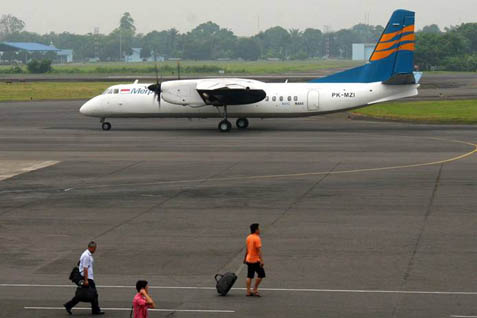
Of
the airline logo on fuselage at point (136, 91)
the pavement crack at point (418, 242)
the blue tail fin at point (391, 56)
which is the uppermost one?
the blue tail fin at point (391, 56)

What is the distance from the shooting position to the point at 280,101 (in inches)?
2296

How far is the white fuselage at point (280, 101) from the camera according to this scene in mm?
57562

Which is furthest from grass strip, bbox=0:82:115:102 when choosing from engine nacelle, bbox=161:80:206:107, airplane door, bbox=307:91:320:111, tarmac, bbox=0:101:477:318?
airplane door, bbox=307:91:320:111

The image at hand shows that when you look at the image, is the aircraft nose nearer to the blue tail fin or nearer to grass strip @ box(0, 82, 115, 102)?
the blue tail fin

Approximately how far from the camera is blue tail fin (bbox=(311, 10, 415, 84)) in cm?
5806

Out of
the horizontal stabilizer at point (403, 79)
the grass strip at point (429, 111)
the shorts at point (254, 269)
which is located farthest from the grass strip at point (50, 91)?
the shorts at point (254, 269)

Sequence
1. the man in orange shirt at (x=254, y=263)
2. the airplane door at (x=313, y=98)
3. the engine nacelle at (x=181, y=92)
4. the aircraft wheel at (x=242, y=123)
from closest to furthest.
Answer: the man in orange shirt at (x=254, y=263)
the airplane door at (x=313, y=98)
the engine nacelle at (x=181, y=92)
the aircraft wheel at (x=242, y=123)

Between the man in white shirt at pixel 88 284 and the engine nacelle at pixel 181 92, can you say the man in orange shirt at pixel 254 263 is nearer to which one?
the man in white shirt at pixel 88 284

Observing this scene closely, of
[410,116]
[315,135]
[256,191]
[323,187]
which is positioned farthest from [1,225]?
[410,116]

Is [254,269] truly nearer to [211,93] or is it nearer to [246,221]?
[246,221]

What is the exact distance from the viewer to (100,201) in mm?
33156

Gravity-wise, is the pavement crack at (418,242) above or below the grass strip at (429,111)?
below

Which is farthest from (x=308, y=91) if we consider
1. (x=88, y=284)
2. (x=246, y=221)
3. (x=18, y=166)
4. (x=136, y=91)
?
(x=88, y=284)

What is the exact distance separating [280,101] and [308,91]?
6.47ft
